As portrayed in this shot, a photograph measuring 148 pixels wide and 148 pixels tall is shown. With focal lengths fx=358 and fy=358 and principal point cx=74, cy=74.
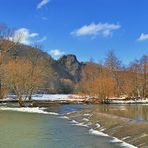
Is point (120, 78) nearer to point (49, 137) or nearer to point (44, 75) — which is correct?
point (44, 75)

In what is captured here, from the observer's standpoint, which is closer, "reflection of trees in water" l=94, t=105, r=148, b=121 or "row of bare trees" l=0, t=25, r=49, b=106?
"reflection of trees in water" l=94, t=105, r=148, b=121

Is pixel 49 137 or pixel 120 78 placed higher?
pixel 120 78

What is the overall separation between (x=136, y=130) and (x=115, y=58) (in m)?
77.5

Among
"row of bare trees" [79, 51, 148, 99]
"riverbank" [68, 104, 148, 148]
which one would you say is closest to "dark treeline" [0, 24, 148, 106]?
"row of bare trees" [79, 51, 148, 99]

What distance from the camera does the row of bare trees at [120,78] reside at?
79.2m

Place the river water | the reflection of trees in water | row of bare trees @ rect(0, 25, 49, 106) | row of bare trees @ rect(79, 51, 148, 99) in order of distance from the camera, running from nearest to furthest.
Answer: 1. the river water
2. the reflection of trees in water
3. row of bare trees @ rect(0, 25, 49, 106)
4. row of bare trees @ rect(79, 51, 148, 99)

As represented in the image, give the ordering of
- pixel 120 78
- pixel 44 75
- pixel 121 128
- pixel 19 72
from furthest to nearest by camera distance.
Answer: pixel 120 78 → pixel 44 75 → pixel 19 72 → pixel 121 128

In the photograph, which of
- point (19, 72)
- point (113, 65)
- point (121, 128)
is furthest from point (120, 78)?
point (121, 128)

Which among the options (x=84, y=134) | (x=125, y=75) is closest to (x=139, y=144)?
(x=84, y=134)

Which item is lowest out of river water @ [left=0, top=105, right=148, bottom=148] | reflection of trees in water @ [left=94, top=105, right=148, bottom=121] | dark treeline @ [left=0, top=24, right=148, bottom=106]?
river water @ [left=0, top=105, right=148, bottom=148]

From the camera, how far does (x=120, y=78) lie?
319 feet

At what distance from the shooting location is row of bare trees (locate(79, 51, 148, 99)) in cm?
7915

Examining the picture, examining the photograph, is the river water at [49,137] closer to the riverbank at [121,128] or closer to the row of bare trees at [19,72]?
the riverbank at [121,128]

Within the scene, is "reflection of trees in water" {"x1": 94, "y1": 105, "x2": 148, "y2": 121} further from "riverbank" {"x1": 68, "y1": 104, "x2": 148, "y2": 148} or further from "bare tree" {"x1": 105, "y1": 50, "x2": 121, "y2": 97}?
"bare tree" {"x1": 105, "y1": 50, "x2": 121, "y2": 97}
